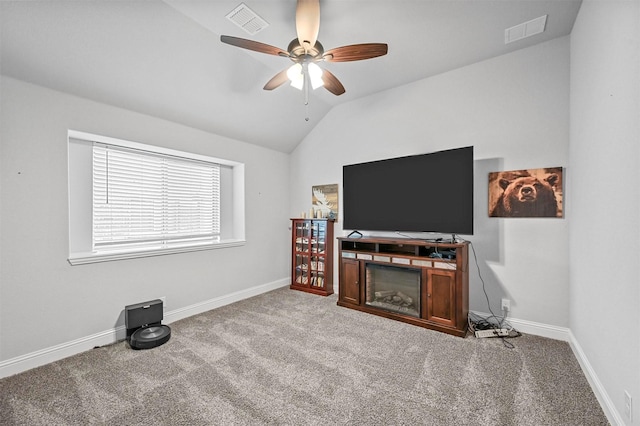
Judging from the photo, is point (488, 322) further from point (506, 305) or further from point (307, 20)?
point (307, 20)

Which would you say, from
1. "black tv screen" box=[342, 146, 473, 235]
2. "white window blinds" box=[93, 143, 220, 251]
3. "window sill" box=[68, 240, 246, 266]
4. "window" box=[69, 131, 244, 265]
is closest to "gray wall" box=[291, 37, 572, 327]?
"black tv screen" box=[342, 146, 473, 235]

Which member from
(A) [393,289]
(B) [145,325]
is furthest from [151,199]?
(A) [393,289]

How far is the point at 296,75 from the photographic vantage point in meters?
2.22

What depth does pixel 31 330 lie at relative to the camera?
7.22 feet

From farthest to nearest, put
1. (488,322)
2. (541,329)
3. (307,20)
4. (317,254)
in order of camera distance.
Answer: (317,254)
(488,322)
(541,329)
(307,20)

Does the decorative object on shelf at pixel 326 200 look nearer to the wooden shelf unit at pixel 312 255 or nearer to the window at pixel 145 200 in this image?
the wooden shelf unit at pixel 312 255

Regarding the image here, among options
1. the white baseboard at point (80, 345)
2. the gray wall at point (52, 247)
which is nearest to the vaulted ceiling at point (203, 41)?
the gray wall at point (52, 247)

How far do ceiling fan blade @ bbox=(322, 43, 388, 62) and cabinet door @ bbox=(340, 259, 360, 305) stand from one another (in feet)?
7.67

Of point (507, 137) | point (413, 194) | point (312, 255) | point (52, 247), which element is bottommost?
point (312, 255)

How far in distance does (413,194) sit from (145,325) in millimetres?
3264

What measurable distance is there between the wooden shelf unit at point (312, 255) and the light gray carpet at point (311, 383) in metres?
1.35

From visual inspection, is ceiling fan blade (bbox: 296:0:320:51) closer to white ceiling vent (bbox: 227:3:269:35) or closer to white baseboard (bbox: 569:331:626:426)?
white ceiling vent (bbox: 227:3:269:35)

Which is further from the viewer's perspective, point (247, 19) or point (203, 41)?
point (203, 41)

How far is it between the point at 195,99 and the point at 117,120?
810mm
